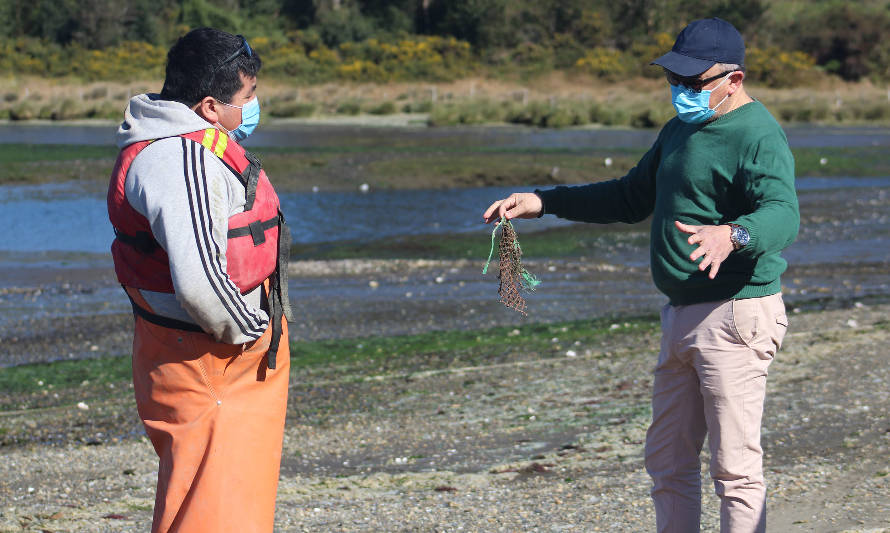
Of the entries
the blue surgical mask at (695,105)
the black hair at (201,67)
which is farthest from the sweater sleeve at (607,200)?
the black hair at (201,67)

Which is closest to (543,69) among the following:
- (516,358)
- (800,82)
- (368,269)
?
(800,82)

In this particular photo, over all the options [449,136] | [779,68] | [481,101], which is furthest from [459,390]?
[779,68]

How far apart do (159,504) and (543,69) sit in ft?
199

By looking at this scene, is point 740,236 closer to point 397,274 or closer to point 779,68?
point 397,274

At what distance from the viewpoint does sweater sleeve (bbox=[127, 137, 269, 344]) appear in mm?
2898

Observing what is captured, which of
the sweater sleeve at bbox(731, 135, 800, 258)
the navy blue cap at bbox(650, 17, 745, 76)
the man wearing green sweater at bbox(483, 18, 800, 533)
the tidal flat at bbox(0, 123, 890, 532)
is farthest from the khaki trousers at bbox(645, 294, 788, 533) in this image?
the tidal flat at bbox(0, 123, 890, 532)

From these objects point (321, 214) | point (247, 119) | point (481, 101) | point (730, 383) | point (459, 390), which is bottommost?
point (481, 101)

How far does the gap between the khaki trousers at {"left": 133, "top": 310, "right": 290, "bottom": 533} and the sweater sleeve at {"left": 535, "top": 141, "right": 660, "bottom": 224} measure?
148cm

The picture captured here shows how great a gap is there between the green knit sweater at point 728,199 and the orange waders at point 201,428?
1445mm

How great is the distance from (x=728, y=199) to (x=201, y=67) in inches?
67.6

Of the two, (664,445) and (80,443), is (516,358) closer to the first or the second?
(80,443)

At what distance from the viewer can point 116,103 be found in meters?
49.3

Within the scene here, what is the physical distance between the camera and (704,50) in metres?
3.63

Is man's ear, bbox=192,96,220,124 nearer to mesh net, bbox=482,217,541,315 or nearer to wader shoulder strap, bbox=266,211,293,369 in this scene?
wader shoulder strap, bbox=266,211,293,369
